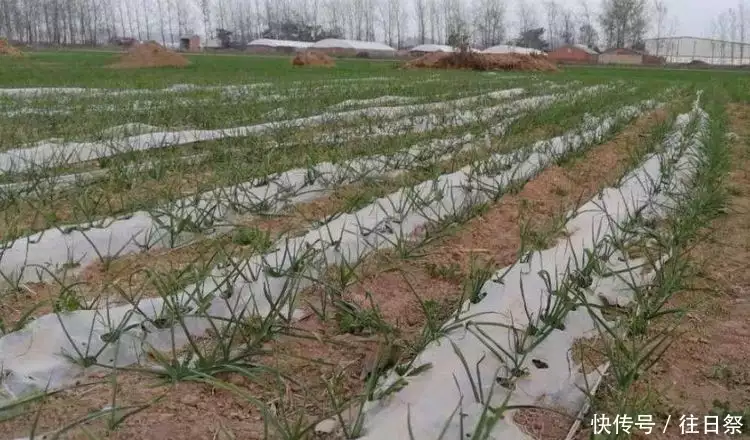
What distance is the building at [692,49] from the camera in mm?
61875

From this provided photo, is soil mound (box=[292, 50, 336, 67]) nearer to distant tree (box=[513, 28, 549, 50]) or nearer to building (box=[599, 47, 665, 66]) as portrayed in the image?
building (box=[599, 47, 665, 66])

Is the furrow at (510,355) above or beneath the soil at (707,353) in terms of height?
above

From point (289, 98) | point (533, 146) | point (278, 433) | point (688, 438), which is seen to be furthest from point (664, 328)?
point (289, 98)

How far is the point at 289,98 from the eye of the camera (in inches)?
326

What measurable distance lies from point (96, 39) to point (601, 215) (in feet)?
263

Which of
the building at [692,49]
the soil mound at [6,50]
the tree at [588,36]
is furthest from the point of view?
the tree at [588,36]

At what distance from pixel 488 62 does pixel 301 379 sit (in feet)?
79.6

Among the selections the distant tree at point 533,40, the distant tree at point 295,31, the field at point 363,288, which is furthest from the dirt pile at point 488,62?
the distant tree at point 295,31

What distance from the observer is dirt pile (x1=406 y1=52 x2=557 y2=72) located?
23.8m

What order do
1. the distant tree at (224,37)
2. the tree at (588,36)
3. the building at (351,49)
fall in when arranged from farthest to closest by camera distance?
the tree at (588,36) → the distant tree at (224,37) → the building at (351,49)

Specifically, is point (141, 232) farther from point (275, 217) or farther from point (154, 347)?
point (154, 347)

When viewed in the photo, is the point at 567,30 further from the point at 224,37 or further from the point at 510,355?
the point at 510,355

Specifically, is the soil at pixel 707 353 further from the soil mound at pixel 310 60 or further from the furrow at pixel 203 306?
the soil mound at pixel 310 60

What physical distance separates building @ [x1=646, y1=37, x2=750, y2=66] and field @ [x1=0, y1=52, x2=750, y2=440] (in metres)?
66.2
